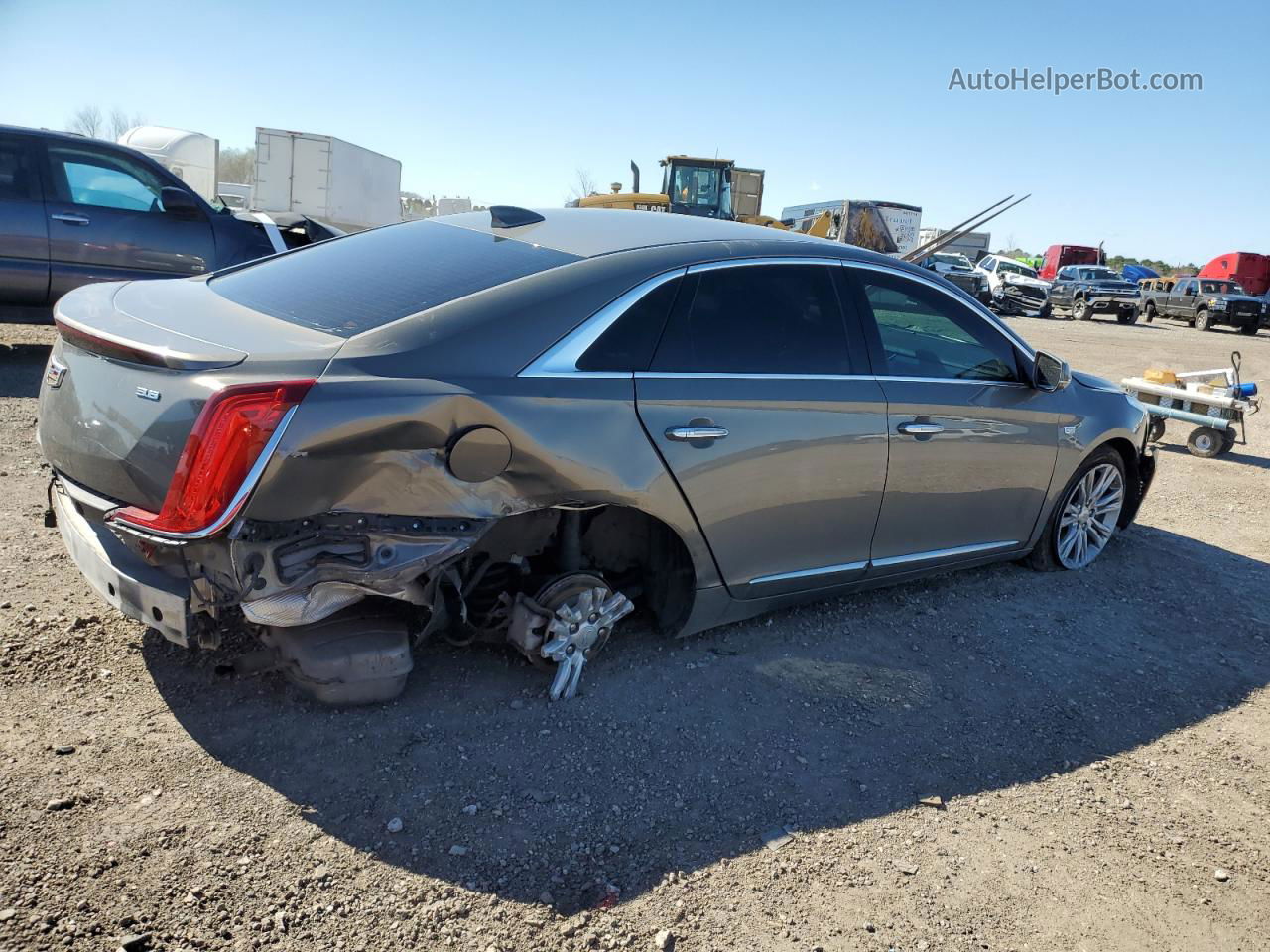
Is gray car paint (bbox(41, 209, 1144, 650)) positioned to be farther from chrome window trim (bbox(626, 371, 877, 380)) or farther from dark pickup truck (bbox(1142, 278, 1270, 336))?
dark pickup truck (bbox(1142, 278, 1270, 336))

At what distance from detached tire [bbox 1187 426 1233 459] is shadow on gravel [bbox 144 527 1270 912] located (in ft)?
15.8

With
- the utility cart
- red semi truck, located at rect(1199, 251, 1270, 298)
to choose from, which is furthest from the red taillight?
red semi truck, located at rect(1199, 251, 1270, 298)

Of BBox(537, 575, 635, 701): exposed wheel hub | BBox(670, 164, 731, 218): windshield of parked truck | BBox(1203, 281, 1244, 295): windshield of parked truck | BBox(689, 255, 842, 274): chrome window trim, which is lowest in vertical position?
BBox(537, 575, 635, 701): exposed wheel hub

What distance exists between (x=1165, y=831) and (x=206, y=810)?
9.47 feet

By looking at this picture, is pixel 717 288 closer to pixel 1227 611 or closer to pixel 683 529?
pixel 683 529

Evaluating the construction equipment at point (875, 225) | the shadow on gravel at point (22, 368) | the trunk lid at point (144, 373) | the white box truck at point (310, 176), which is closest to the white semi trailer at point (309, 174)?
the white box truck at point (310, 176)

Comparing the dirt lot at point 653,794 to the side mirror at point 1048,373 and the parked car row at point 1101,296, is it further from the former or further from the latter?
the parked car row at point 1101,296

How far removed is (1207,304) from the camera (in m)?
30.5

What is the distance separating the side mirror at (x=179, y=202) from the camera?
7.57m

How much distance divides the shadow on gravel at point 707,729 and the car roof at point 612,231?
5.07ft

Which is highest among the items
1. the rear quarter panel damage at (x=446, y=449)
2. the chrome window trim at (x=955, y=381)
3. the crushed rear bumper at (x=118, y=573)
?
the chrome window trim at (x=955, y=381)

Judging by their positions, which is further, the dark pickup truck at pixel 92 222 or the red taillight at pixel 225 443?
the dark pickup truck at pixel 92 222

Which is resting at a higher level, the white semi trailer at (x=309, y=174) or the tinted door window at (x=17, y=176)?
the white semi trailer at (x=309, y=174)

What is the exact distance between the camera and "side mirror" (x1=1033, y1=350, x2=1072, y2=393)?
4375mm
